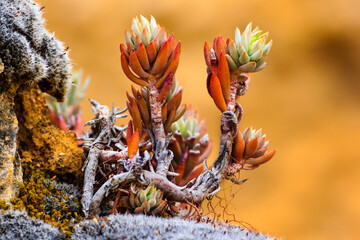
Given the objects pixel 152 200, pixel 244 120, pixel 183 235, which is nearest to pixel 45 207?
pixel 152 200

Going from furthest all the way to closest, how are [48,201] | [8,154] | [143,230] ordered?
[48,201] → [8,154] → [143,230]

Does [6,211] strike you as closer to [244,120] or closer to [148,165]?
[148,165]

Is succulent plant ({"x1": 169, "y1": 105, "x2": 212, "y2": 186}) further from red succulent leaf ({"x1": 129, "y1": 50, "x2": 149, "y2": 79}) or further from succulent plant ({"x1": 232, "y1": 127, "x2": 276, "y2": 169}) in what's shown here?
red succulent leaf ({"x1": 129, "y1": 50, "x2": 149, "y2": 79})

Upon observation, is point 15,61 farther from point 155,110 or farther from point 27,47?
point 155,110

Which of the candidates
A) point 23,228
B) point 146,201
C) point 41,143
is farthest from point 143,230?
point 41,143

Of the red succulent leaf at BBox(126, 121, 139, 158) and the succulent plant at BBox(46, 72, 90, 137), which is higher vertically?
the succulent plant at BBox(46, 72, 90, 137)

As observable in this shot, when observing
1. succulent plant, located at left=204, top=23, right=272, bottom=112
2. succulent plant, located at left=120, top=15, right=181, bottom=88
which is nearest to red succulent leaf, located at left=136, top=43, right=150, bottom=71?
succulent plant, located at left=120, top=15, right=181, bottom=88

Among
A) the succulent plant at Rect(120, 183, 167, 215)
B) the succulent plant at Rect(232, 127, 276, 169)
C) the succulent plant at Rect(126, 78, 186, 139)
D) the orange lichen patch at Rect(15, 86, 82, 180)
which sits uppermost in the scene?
the succulent plant at Rect(126, 78, 186, 139)
